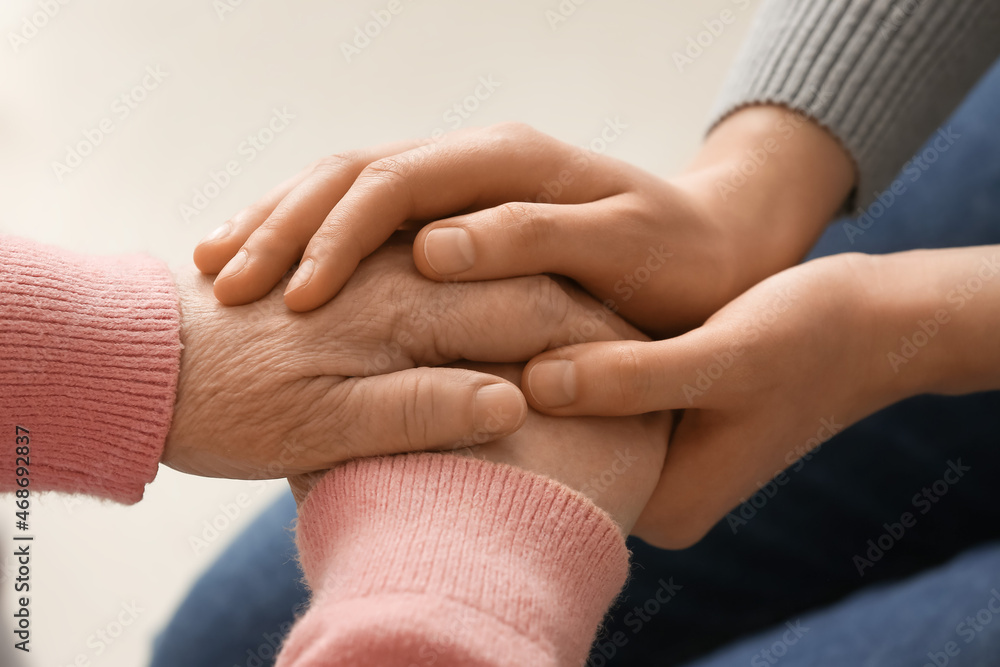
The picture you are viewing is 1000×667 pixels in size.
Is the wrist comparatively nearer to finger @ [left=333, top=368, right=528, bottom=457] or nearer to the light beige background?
finger @ [left=333, top=368, right=528, bottom=457]

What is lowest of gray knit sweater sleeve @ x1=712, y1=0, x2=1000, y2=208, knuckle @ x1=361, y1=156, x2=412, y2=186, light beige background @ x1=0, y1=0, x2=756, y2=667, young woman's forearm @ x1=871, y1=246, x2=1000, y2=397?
light beige background @ x1=0, y1=0, x2=756, y2=667

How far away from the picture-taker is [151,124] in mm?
1904

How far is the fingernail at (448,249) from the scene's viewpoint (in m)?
0.73

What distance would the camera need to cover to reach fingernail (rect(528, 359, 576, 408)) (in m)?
0.73

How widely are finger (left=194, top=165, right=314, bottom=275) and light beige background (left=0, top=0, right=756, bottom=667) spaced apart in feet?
3.32

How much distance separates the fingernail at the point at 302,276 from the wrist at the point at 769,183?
47cm

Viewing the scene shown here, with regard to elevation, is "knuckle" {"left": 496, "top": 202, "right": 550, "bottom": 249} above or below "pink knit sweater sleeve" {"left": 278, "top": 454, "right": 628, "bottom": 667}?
above

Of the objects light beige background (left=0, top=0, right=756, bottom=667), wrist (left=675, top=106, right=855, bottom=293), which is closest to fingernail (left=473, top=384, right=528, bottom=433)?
wrist (left=675, top=106, right=855, bottom=293)

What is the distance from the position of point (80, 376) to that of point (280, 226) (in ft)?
0.70

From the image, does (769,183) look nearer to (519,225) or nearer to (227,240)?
(519,225)

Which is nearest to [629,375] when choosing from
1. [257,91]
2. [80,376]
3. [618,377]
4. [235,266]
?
[618,377]

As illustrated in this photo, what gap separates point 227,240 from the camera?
74 centimetres

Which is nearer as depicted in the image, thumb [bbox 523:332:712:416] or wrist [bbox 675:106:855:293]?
thumb [bbox 523:332:712:416]

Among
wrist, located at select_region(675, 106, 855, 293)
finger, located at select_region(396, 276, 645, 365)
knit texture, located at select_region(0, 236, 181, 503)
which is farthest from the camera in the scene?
wrist, located at select_region(675, 106, 855, 293)
